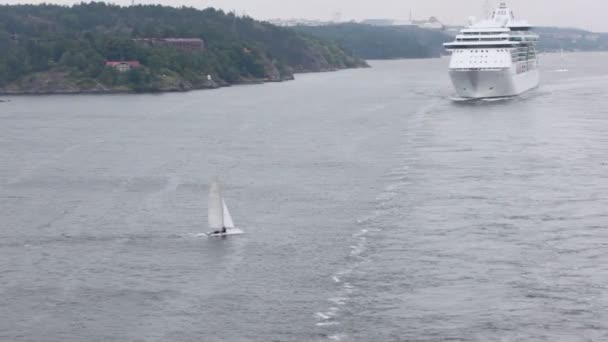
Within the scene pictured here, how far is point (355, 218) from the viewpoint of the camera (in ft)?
105

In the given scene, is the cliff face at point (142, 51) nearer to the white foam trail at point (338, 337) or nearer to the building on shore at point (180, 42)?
the building on shore at point (180, 42)

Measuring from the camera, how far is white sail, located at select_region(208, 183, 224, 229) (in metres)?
30.7

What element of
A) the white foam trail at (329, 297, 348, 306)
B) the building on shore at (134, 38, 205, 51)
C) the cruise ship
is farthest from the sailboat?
the building on shore at (134, 38, 205, 51)

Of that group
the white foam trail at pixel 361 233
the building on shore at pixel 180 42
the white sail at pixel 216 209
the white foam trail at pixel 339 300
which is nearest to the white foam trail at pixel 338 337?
the white foam trail at pixel 339 300

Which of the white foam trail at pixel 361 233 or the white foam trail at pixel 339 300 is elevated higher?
the white foam trail at pixel 339 300

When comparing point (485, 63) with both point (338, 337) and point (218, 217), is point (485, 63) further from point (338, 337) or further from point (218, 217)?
point (338, 337)

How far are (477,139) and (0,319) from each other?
31294 millimetres

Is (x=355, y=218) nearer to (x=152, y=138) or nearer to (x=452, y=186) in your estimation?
(x=452, y=186)

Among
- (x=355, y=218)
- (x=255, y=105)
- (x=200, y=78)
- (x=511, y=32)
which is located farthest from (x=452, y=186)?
(x=200, y=78)

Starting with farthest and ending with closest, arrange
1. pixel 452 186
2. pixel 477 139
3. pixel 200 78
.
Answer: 1. pixel 200 78
2. pixel 477 139
3. pixel 452 186

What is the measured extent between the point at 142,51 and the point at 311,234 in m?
79.4

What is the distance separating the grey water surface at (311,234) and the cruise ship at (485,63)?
1787 cm

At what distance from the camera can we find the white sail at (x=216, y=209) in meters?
30.7

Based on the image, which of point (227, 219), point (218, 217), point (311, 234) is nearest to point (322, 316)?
point (311, 234)
